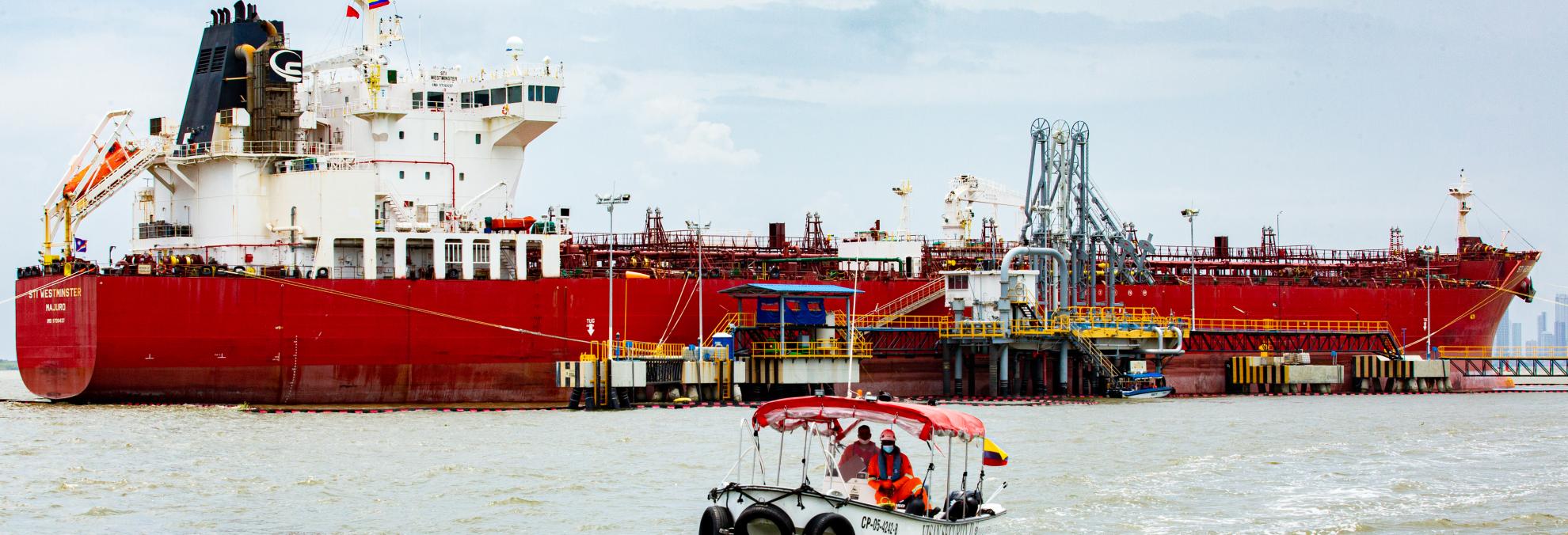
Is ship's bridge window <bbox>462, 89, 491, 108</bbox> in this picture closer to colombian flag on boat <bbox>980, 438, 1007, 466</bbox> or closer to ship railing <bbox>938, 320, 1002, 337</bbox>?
ship railing <bbox>938, 320, 1002, 337</bbox>

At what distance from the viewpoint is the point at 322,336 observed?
4944 centimetres

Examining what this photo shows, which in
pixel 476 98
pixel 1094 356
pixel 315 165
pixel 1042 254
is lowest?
pixel 1094 356

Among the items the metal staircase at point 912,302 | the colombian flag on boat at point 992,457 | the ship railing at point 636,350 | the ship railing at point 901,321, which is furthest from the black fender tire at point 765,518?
the metal staircase at point 912,302

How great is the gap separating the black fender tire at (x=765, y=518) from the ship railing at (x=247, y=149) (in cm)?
3319

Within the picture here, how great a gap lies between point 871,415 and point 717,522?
2547 millimetres

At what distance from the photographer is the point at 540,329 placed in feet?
170

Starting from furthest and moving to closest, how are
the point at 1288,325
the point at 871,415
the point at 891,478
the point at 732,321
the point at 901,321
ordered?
the point at 1288,325 → the point at 901,321 → the point at 732,321 → the point at 871,415 → the point at 891,478

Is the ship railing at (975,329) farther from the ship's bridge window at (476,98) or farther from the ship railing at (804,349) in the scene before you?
the ship's bridge window at (476,98)

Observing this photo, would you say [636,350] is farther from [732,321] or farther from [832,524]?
[832,524]

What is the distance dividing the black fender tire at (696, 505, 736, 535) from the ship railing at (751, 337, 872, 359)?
2785cm

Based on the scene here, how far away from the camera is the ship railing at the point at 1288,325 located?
61.5m

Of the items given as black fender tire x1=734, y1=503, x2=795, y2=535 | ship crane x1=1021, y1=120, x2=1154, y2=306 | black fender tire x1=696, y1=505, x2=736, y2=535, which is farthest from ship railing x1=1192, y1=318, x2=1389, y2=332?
black fender tire x1=734, y1=503, x2=795, y2=535

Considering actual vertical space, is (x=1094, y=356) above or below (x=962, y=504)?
above

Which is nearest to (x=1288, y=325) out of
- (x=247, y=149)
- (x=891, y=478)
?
(x=247, y=149)
